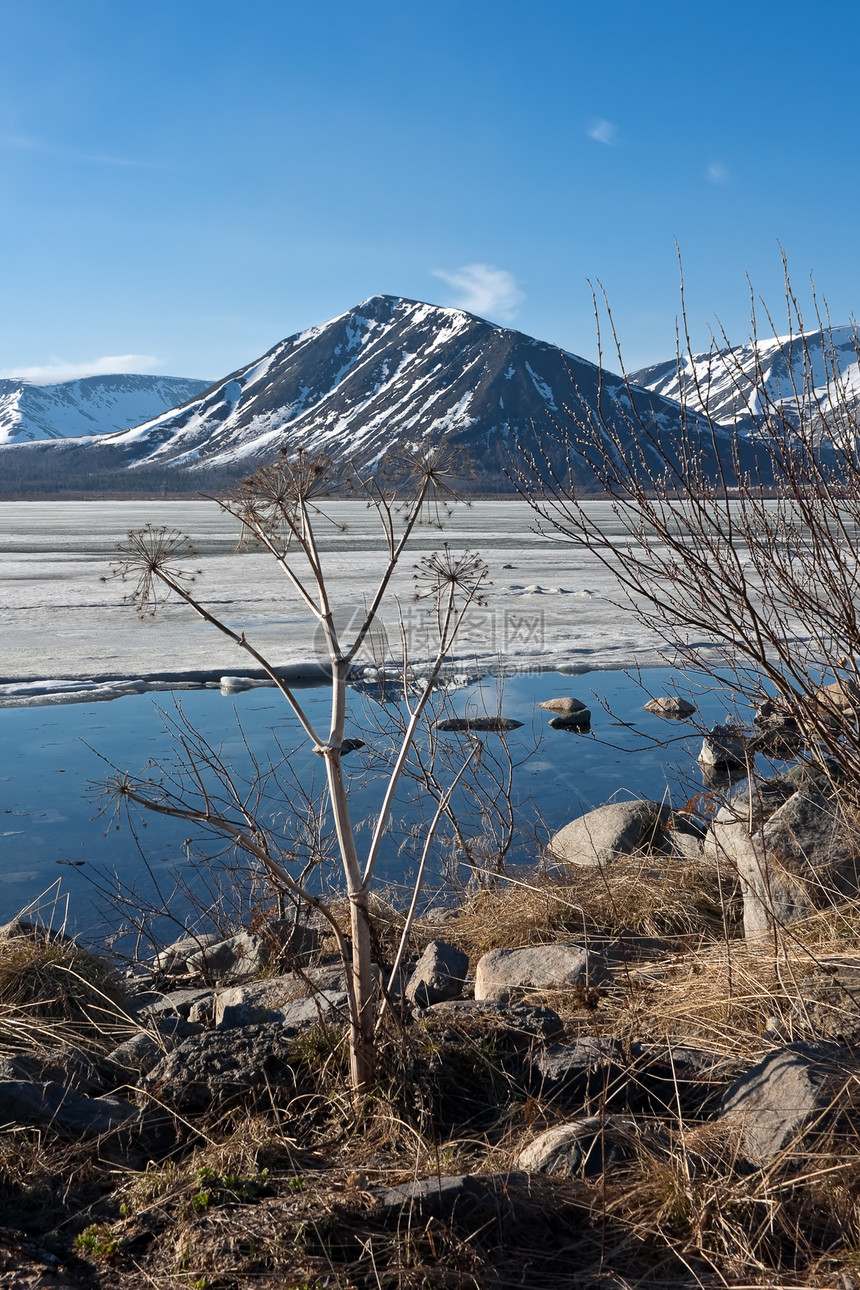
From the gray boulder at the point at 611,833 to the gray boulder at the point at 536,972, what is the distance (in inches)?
79.1

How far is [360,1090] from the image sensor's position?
9.96ft

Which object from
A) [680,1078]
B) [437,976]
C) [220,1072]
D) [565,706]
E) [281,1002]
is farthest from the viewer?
[565,706]

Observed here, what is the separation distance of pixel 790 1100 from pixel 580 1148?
0.57 metres

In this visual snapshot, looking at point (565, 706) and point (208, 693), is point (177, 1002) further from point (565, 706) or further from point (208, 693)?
point (208, 693)

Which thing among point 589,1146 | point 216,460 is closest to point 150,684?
point 589,1146

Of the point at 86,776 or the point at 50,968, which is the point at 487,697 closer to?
the point at 86,776

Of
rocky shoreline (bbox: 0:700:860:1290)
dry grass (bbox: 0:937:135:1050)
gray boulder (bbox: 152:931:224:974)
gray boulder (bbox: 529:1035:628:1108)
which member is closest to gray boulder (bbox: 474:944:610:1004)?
rocky shoreline (bbox: 0:700:860:1290)

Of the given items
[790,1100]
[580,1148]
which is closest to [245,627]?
[580,1148]

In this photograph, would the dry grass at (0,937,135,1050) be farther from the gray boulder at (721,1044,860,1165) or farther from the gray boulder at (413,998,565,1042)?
the gray boulder at (721,1044,860,1165)

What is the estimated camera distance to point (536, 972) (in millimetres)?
4254

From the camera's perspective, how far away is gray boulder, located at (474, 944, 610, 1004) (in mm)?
4156

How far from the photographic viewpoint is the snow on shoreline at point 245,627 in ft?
43.5

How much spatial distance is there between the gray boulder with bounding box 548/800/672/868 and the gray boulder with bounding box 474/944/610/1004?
6.59ft

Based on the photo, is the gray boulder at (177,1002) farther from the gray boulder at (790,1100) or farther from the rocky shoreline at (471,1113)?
the gray boulder at (790,1100)
